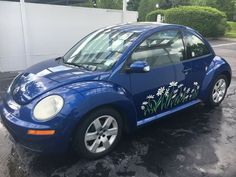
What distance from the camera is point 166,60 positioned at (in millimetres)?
3918

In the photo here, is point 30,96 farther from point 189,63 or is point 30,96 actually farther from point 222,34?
point 222,34

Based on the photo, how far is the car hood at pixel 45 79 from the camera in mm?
3107

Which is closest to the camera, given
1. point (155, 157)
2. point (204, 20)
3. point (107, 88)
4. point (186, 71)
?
point (107, 88)

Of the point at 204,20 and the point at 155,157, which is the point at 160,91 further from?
the point at 204,20

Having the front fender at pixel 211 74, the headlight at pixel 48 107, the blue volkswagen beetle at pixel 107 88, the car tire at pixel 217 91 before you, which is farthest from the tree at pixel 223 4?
the headlight at pixel 48 107

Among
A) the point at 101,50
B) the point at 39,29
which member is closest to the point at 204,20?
the point at 39,29

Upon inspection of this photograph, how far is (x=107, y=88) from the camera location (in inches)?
126

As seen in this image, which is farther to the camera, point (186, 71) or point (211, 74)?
point (211, 74)

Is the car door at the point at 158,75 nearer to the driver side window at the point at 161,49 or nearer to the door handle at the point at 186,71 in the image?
the driver side window at the point at 161,49

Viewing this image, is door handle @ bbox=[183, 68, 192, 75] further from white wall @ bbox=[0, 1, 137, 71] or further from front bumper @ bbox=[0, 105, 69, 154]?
white wall @ bbox=[0, 1, 137, 71]

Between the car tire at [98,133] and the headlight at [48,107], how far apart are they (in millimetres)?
316

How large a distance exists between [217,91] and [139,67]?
2188 mm

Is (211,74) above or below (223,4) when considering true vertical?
below

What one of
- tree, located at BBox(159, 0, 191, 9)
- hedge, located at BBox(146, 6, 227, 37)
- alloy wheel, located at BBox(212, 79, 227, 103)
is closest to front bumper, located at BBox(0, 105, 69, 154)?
alloy wheel, located at BBox(212, 79, 227, 103)
